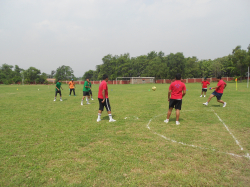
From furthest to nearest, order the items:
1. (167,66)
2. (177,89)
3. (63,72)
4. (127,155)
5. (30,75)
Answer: (63,72) → (30,75) → (167,66) → (177,89) → (127,155)

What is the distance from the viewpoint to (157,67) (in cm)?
7488

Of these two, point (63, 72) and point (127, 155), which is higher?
point (63, 72)

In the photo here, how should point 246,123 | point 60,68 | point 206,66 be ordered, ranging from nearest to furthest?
1. point 246,123
2. point 206,66
3. point 60,68

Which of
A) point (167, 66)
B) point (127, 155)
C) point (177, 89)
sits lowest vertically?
point (127, 155)

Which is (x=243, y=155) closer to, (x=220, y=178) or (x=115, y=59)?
(x=220, y=178)

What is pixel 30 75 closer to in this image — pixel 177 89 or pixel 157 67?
pixel 157 67

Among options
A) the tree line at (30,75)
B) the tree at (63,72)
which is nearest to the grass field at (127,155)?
the tree line at (30,75)

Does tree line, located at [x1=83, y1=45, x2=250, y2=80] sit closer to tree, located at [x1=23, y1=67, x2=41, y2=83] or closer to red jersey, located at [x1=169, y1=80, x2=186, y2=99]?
tree, located at [x1=23, y1=67, x2=41, y2=83]

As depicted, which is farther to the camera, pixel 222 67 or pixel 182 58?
pixel 222 67

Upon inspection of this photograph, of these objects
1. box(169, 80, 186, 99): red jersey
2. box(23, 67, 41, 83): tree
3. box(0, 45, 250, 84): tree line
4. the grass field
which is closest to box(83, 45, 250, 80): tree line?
box(0, 45, 250, 84): tree line

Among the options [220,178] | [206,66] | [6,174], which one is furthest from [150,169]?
[206,66]

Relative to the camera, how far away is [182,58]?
227ft

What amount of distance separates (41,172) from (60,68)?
11619 centimetres

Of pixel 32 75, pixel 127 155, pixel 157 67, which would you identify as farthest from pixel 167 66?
pixel 32 75
